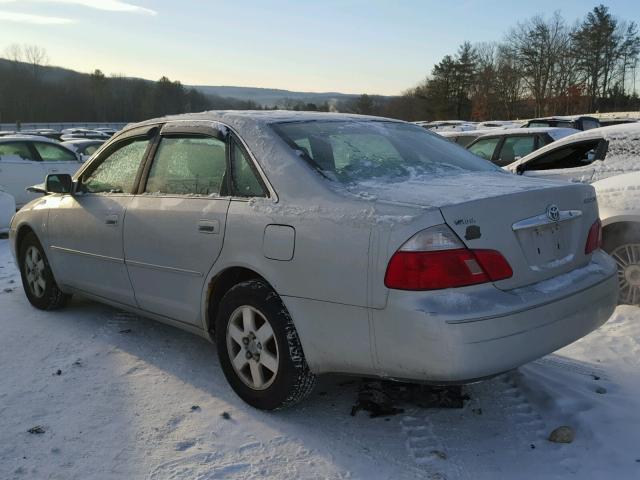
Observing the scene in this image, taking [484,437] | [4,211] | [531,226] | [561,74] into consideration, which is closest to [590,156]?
[531,226]

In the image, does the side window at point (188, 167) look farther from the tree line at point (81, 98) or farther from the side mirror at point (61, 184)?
the tree line at point (81, 98)

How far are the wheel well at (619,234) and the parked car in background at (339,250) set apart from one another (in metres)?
1.72

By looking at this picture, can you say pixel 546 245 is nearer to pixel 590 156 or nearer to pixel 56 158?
pixel 590 156

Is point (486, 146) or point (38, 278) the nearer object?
point (38, 278)

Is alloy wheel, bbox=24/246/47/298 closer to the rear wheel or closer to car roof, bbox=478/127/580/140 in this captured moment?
the rear wheel

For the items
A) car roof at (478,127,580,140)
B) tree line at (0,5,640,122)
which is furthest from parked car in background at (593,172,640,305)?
tree line at (0,5,640,122)

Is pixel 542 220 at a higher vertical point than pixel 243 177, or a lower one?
lower

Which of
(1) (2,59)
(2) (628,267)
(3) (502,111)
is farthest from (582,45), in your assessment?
(1) (2,59)

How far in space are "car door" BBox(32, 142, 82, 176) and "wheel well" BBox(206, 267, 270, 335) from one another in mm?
10216

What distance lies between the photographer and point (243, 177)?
11.1ft

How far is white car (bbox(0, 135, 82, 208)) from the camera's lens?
39.3 feet

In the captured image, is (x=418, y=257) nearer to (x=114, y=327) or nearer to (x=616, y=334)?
(x=616, y=334)

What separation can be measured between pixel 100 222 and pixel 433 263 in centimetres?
263

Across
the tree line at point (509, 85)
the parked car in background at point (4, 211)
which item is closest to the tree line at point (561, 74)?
the tree line at point (509, 85)
